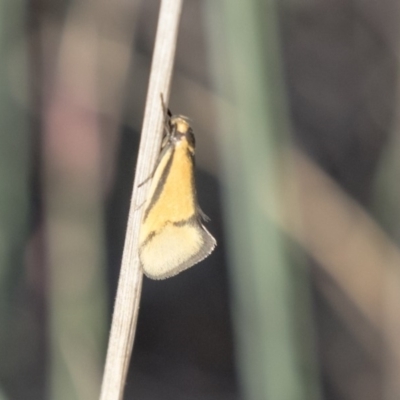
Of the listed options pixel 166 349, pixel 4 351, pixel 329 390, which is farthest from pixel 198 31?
pixel 4 351

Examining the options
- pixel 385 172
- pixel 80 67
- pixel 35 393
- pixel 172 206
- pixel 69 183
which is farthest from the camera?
pixel 35 393

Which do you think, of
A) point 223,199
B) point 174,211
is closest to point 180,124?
point 174,211

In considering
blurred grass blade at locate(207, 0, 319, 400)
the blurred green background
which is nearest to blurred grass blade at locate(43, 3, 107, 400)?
the blurred green background

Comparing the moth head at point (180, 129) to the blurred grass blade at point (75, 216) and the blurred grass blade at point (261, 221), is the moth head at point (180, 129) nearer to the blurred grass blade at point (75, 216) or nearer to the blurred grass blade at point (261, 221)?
the blurred grass blade at point (261, 221)

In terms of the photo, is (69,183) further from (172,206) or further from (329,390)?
(329,390)

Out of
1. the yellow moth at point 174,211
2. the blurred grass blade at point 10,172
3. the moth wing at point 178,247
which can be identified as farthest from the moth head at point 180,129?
the blurred grass blade at point 10,172

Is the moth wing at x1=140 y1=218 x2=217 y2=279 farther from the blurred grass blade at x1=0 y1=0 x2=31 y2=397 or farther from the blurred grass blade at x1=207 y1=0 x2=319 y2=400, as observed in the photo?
the blurred grass blade at x1=0 y1=0 x2=31 y2=397

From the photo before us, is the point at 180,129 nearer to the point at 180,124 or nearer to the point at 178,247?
the point at 180,124
